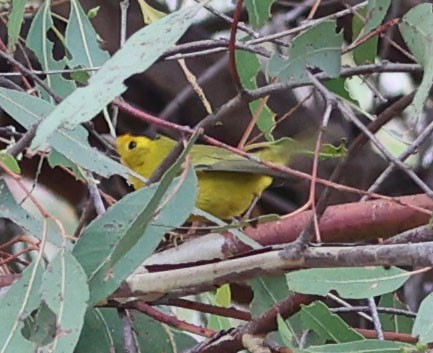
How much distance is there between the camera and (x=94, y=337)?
83 centimetres

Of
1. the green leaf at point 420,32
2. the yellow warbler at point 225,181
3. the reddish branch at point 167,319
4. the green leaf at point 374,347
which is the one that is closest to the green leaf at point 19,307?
the reddish branch at point 167,319

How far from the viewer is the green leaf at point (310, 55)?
0.81 metres

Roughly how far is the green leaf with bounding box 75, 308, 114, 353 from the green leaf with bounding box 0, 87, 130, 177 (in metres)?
0.12

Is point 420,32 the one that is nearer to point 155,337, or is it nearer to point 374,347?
point 374,347

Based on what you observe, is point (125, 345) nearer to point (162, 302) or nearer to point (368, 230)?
point (162, 302)

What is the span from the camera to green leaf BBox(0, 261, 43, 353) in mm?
703

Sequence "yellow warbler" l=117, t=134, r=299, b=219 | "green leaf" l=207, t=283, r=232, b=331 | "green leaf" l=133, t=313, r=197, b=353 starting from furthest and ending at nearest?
"yellow warbler" l=117, t=134, r=299, b=219
"green leaf" l=207, t=283, r=232, b=331
"green leaf" l=133, t=313, r=197, b=353

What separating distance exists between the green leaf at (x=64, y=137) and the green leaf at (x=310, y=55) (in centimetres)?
16

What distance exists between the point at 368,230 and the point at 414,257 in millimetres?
243

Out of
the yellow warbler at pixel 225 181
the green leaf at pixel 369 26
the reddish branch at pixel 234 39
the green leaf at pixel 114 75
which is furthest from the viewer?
the yellow warbler at pixel 225 181

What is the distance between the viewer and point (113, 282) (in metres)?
0.69

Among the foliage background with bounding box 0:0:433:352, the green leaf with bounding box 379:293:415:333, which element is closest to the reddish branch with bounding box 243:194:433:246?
the foliage background with bounding box 0:0:433:352

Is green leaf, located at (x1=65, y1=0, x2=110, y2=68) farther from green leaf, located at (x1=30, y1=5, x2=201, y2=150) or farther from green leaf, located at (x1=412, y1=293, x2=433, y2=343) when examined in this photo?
green leaf, located at (x1=412, y1=293, x2=433, y2=343)

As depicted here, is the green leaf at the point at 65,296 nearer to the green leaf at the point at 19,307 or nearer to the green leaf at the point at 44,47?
the green leaf at the point at 19,307
